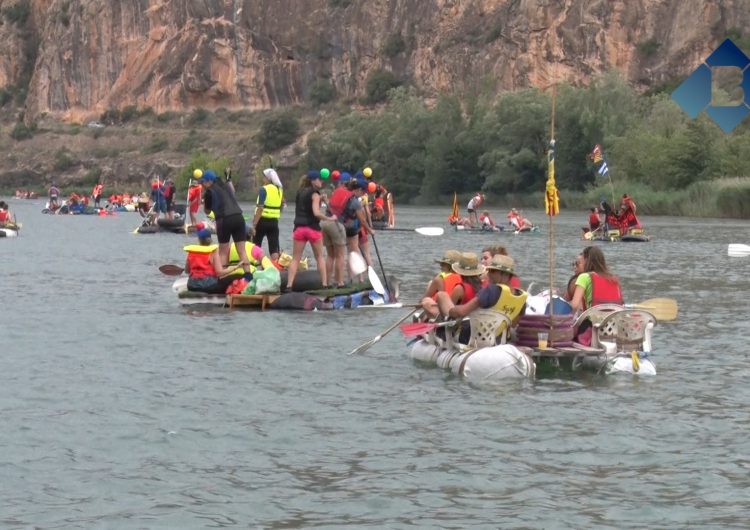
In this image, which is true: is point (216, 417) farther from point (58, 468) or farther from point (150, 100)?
point (150, 100)

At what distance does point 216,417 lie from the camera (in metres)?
13.3

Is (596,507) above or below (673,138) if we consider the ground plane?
below

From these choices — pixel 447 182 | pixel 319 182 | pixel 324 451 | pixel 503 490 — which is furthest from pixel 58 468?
pixel 447 182

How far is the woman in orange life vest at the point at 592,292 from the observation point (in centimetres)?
1555

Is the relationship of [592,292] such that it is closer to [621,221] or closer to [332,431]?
[332,431]

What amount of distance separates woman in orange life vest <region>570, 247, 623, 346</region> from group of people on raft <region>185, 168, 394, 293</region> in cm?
661

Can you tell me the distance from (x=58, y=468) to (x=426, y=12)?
11881cm

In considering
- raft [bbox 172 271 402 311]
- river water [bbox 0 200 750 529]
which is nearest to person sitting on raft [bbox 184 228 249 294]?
raft [bbox 172 271 402 311]

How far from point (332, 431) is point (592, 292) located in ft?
13.9

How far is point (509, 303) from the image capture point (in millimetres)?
15000

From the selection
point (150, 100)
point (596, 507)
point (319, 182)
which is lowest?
point (596, 507)

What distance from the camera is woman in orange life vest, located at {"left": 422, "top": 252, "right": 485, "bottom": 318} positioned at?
1567 centimetres

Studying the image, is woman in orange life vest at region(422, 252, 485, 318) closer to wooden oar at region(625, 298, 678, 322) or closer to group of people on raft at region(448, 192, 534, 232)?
wooden oar at region(625, 298, 678, 322)

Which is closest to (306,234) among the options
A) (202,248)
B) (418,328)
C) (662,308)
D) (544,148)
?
(202,248)
